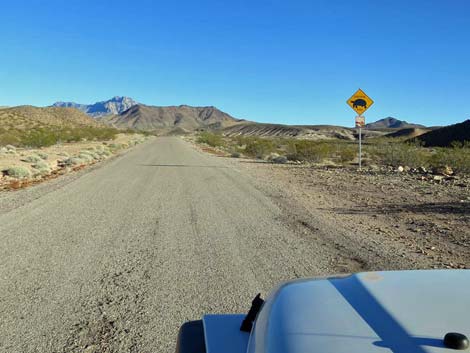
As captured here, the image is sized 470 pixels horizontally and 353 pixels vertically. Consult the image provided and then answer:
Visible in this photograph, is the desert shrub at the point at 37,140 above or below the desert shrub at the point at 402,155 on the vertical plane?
above

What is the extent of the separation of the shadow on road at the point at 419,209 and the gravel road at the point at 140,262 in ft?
5.10

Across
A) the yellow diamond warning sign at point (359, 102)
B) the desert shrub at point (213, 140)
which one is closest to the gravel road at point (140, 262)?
the yellow diamond warning sign at point (359, 102)

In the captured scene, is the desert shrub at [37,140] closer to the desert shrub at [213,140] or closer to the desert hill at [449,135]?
the desert shrub at [213,140]

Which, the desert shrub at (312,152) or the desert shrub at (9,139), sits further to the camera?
the desert shrub at (9,139)

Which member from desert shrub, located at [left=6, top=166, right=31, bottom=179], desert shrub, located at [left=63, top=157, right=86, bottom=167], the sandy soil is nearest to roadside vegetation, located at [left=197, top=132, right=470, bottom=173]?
the sandy soil

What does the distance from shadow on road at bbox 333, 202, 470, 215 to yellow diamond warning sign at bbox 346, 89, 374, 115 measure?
945cm

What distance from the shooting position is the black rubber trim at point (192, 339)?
2227 millimetres

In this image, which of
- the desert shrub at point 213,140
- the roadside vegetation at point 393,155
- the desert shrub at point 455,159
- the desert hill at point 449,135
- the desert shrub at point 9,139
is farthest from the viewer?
the desert hill at point 449,135

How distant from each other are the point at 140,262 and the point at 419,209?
23.2 feet

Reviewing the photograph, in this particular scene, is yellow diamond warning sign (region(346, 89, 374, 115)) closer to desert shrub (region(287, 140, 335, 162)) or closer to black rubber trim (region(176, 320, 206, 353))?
desert shrub (region(287, 140, 335, 162))

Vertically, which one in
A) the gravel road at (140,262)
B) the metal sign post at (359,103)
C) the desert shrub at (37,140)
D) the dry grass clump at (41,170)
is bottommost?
the gravel road at (140,262)

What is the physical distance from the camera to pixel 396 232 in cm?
828

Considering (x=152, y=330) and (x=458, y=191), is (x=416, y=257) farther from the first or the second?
(x=458, y=191)

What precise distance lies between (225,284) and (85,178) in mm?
13068
